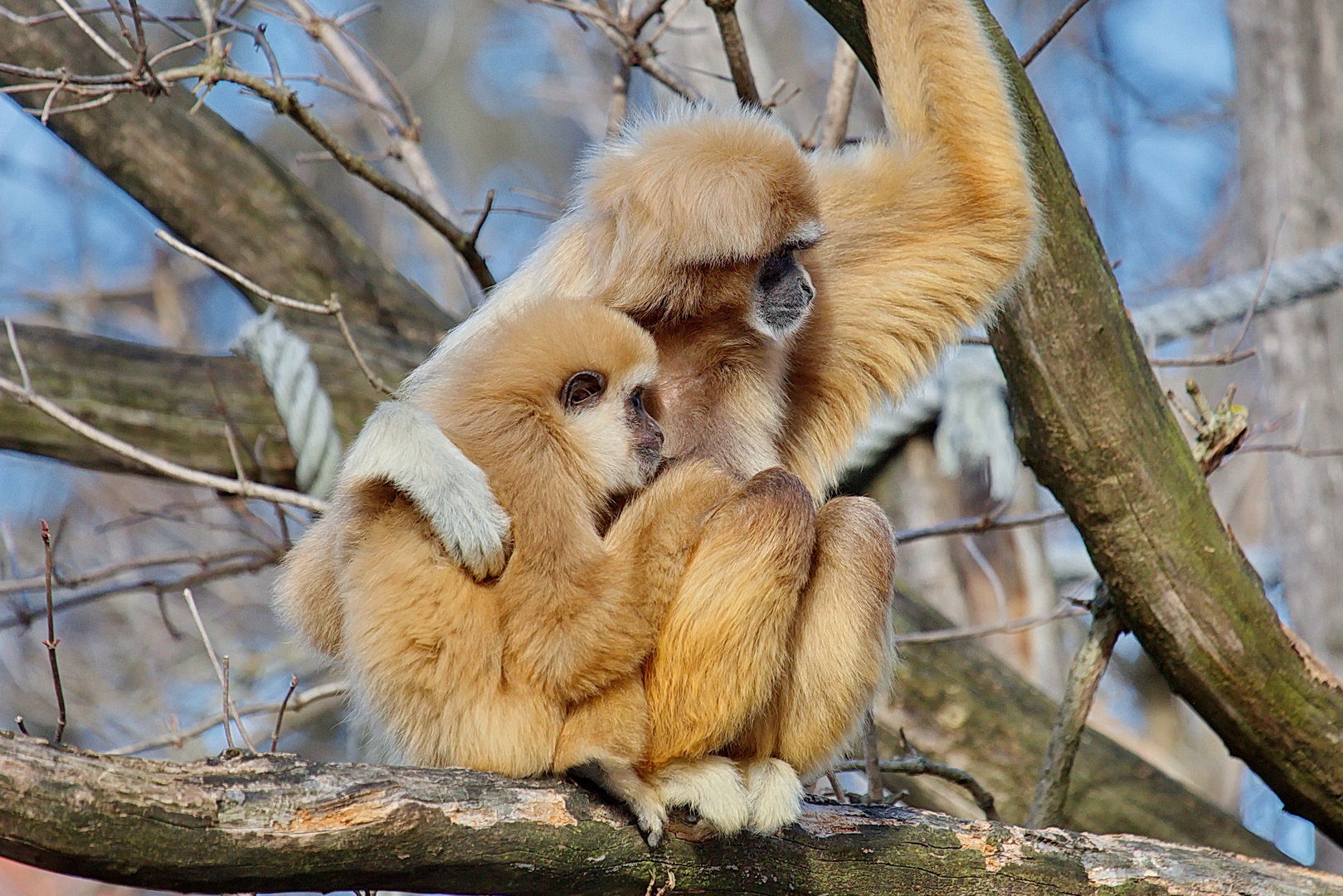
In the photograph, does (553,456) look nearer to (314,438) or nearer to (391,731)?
(391,731)

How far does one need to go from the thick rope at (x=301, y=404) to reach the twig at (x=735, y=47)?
210 centimetres

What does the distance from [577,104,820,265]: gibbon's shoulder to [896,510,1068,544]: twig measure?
64.8 inches

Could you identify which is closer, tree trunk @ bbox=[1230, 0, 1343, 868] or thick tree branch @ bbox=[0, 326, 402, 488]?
thick tree branch @ bbox=[0, 326, 402, 488]

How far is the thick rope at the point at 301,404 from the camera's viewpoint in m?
4.76

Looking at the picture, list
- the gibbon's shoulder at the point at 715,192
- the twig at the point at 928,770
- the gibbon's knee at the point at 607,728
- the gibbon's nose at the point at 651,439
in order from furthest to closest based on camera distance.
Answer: the twig at the point at 928,770 → the gibbon's shoulder at the point at 715,192 → the gibbon's nose at the point at 651,439 → the gibbon's knee at the point at 607,728

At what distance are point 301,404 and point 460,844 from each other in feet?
9.12

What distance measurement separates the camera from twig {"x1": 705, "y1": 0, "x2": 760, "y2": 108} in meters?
3.73

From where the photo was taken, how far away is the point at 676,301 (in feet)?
11.2

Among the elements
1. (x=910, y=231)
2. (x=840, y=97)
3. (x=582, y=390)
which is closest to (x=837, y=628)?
(x=582, y=390)

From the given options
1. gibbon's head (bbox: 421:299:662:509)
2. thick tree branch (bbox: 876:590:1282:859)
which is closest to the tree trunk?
thick tree branch (bbox: 876:590:1282:859)

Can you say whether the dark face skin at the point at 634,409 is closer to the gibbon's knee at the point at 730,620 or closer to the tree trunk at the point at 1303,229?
the gibbon's knee at the point at 730,620

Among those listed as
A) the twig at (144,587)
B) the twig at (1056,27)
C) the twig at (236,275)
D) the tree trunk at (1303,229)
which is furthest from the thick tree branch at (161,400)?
the tree trunk at (1303,229)

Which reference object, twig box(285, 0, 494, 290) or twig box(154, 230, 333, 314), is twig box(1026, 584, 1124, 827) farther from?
twig box(154, 230, 333, 314)

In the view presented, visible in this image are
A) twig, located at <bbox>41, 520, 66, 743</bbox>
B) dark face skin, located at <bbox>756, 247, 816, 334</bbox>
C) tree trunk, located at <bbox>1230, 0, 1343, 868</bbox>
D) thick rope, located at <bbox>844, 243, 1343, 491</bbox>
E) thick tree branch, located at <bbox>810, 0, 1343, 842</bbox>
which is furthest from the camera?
tree trunk, located at <bbox>1230, 0, 1343, 868</bbox>
